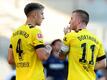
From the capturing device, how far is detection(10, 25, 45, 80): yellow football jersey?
696 centimetres

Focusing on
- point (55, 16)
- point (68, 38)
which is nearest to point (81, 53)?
point (68, 38)

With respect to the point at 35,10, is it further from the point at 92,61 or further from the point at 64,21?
the point at 64,21

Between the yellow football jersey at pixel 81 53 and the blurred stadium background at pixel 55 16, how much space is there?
26.8 ft

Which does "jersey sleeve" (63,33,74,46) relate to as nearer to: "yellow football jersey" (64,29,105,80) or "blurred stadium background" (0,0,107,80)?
"yellow football jersey" (64,29,105,80)

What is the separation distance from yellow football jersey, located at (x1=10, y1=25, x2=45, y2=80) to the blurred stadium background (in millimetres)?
8104

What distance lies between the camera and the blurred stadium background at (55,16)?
1566cm

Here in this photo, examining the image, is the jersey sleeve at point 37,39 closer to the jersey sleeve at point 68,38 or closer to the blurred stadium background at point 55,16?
the jersey sleeve at point 68,38

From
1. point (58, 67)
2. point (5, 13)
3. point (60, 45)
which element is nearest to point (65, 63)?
point (58, 67)

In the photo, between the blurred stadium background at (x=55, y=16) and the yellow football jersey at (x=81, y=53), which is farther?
the blurred stadium background at (x=55, y=16)

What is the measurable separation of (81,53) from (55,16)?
30.6ft

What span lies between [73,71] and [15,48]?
751mm

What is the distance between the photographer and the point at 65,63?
10828 millimetres

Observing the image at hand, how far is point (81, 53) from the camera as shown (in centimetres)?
710

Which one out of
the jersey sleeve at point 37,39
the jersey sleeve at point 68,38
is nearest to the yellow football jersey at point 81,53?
the jersey sleeve at point 68,38
